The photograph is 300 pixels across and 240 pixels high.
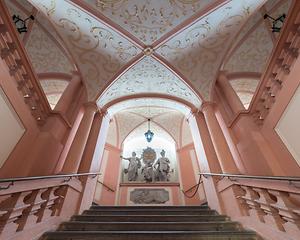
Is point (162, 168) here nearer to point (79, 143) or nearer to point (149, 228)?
point (79, 143)

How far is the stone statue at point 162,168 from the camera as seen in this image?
310 inches

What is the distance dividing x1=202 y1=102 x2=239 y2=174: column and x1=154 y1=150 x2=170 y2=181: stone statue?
4.02 meters

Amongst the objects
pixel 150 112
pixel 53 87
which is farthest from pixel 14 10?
pixel 150 112

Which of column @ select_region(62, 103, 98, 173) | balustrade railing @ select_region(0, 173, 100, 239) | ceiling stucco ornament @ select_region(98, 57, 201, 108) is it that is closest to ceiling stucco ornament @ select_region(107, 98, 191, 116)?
ceiling stucco ornament @ select_region(98, 57, 201, 108)

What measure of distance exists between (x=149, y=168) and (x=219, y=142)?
468cm

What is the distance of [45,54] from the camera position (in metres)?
5.34

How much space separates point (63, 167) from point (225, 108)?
3.98 meters

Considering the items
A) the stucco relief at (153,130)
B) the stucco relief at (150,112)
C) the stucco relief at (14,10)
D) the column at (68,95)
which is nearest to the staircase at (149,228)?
the column at (68,95)

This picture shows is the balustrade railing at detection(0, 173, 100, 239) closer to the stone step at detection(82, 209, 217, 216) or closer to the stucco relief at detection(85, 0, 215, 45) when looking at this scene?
the stone step at detection(82, 209, 217, 216)

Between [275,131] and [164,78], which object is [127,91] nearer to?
[164,78]

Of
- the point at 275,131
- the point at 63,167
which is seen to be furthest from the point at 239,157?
the point at 63,167

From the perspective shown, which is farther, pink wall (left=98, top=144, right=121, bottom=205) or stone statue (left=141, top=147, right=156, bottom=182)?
stone statue (left=141, top=147, right=156, bottom=182)

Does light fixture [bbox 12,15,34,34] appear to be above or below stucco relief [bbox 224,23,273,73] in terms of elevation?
below

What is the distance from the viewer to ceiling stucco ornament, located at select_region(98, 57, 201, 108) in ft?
16.8
